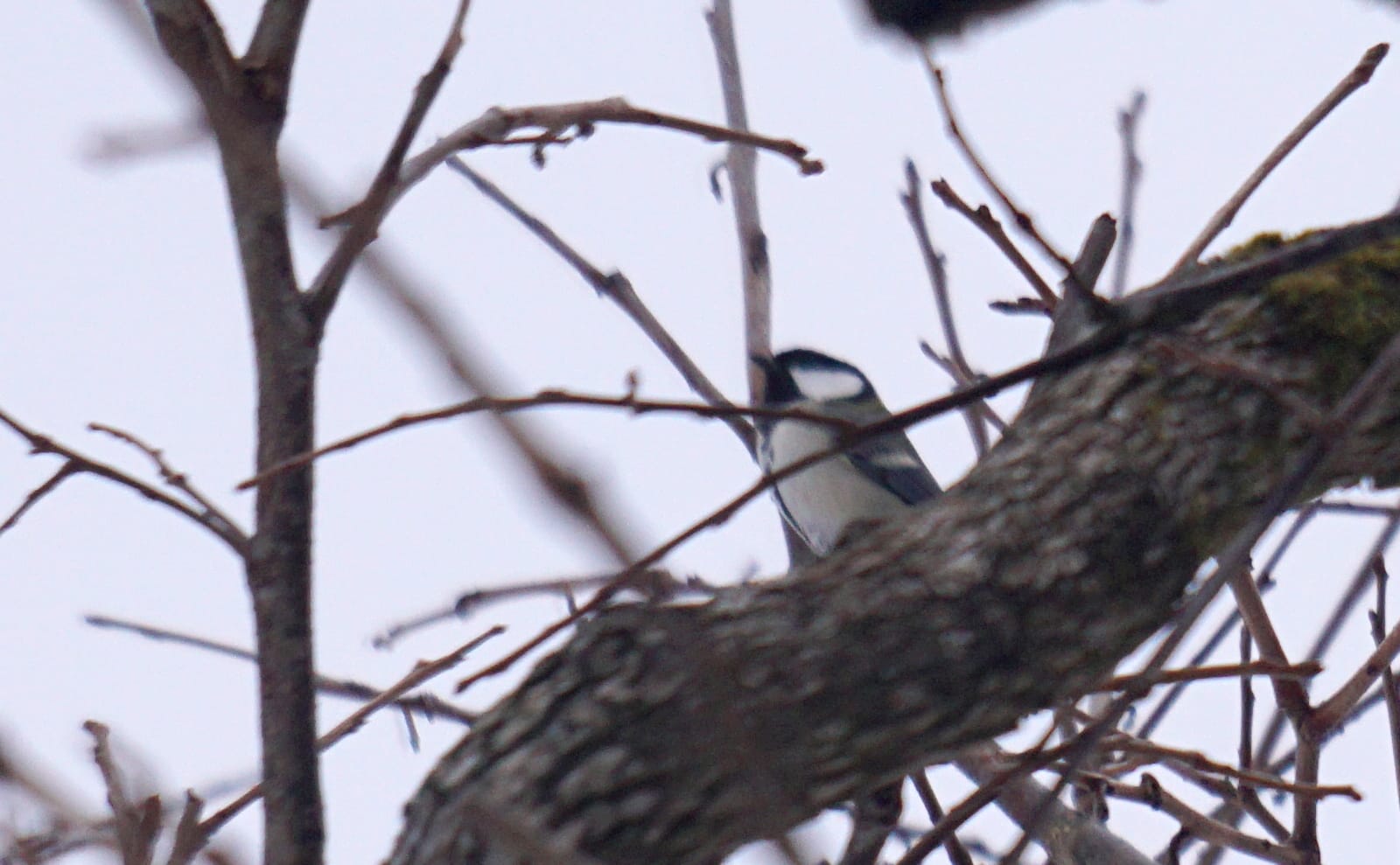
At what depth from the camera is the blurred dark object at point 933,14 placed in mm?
1416

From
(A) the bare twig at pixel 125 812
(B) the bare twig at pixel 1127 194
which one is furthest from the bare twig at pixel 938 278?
(A) the bare twig at pixel 125 812

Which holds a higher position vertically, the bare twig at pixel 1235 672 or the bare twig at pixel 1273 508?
the bare twig at pixel 1235 672

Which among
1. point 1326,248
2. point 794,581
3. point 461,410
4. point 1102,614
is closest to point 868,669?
point 794,581

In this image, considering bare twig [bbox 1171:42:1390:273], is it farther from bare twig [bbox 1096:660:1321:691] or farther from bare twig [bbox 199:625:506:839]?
bare twig [bbox 199:625:506:839]

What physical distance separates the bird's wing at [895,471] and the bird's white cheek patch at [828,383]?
51cm

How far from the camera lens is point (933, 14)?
141 cm

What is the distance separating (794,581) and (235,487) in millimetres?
646

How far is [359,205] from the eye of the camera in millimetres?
1177

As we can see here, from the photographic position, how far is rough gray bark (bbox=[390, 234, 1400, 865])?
54.0 inches

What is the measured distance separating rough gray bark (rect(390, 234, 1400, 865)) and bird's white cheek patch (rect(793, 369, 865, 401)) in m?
2.20

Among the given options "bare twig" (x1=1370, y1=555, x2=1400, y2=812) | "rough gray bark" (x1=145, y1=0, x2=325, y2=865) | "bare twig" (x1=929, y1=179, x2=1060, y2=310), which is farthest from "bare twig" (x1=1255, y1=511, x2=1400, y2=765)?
"rough gray bark" (x1=145, y1=0, x2=325, y2=865)

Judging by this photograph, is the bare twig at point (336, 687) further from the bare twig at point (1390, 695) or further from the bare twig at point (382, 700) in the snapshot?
the bare twig at point (1390, 695)

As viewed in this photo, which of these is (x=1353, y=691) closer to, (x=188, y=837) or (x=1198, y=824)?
(x=1198, y=824)

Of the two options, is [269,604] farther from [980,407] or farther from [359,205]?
[980,407]
